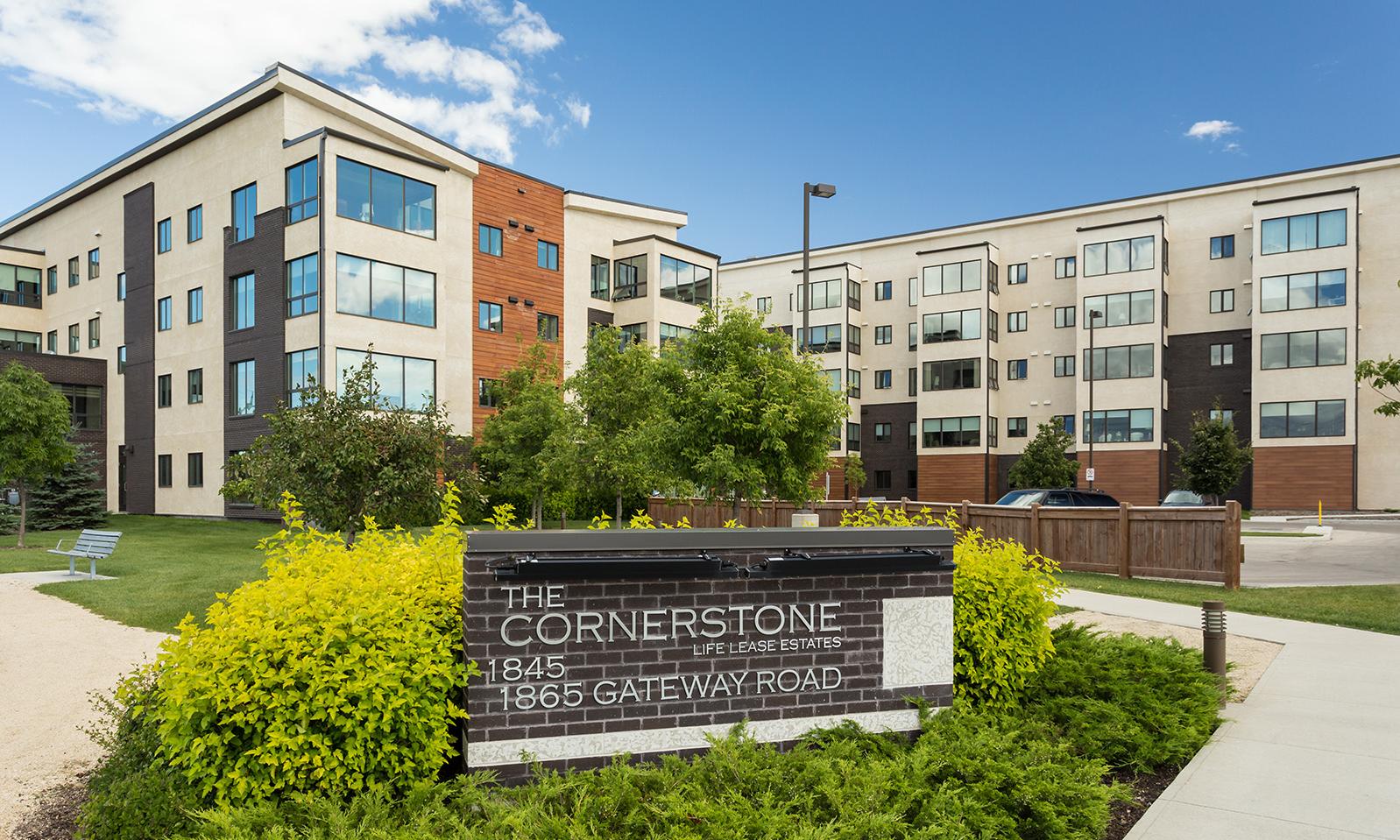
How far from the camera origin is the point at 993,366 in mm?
59188

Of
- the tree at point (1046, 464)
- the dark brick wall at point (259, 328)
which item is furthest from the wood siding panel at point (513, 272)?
the tree at point (1046, 464)

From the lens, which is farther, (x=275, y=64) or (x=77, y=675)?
(x=275, y=64)

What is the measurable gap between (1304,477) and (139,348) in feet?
193

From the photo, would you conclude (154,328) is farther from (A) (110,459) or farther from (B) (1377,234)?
(B) (1377,234)

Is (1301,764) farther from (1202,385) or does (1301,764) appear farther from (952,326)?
(952,326)

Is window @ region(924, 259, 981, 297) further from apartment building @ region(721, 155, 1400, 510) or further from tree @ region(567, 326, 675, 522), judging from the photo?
tree @ region(567, 326, 675, 522)

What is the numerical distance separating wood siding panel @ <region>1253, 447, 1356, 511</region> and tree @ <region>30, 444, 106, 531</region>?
55.6 metres

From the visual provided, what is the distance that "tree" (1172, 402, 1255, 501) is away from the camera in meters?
41.0

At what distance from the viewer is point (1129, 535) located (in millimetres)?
19469

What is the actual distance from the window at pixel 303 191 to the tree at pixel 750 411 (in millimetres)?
18239

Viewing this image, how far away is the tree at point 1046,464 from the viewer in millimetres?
47719

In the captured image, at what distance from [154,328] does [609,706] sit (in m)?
41.0

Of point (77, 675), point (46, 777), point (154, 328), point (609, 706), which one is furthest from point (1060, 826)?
point (154, 328)

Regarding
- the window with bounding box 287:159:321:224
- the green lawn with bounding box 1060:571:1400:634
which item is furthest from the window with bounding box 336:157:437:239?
the green lawn with bounding box 1060:571:1400:634
